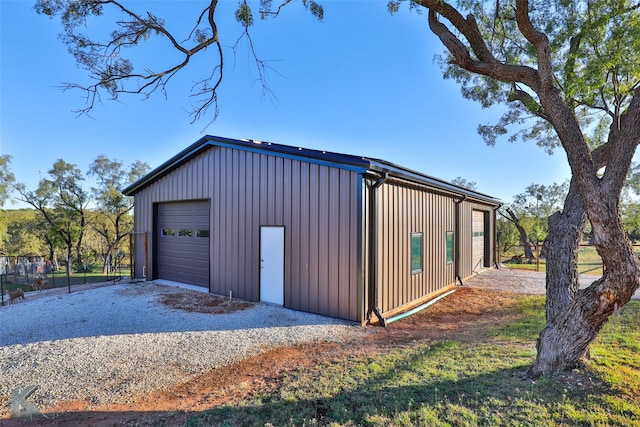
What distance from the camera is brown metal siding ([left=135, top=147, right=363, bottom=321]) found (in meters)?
5.77

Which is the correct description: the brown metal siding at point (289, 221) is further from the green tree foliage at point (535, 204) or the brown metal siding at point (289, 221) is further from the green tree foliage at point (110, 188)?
the green tree foliage at point (535, 204)

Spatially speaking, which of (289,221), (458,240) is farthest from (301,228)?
(458,240)

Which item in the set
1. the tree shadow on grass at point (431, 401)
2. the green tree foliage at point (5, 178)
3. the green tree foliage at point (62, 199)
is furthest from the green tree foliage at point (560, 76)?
the green tree foliage at point (5, 178)

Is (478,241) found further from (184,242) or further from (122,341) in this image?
(122,341)

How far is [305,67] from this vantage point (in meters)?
8.59

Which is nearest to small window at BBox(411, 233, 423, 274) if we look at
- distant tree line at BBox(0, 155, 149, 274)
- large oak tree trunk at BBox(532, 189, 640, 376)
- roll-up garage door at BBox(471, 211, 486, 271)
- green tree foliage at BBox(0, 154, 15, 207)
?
large oak tree trunk at BBox(532, 189, 640, 376)

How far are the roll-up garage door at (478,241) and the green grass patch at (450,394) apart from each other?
827cm

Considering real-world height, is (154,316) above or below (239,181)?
below

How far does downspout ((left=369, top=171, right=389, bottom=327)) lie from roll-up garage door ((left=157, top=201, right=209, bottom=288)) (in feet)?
16.0

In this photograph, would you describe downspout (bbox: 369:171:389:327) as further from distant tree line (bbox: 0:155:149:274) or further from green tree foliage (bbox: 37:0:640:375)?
distant tree line (bbox: 0:155:149:274)

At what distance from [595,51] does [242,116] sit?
27.1 feet

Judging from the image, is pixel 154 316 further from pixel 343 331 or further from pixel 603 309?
pixel 603 309

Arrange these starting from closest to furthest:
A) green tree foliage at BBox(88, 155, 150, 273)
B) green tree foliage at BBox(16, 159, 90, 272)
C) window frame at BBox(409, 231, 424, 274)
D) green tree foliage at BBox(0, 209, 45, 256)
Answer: window frame at BBox(409, 231, 424, 274) < green tree foliage at BBox(16, 159, 90, 272) < green tree foliage at BBox(88, 155, 150, 273) < green tree foliage at BBox(0, 209, 45, 256)

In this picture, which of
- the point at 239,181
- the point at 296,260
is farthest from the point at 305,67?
the point at 296,260
